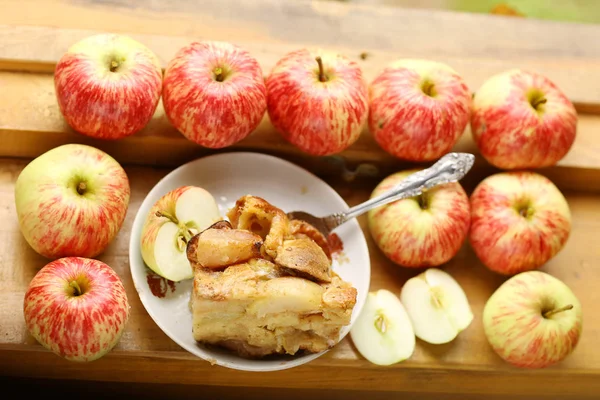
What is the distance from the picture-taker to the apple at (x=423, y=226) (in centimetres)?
129

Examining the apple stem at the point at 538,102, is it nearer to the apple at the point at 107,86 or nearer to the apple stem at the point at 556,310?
the apple stem at the point at 556,310

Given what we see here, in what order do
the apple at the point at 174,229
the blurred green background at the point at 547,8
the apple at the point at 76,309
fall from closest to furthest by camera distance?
1. the apple at the point at 76,309
2. the apple at the point at 174,229
3. the blurred green background at the point at 547,8

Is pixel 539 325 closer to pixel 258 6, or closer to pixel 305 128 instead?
pixel 305 128

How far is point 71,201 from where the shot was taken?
1.15 m

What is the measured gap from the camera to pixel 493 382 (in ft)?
4.45

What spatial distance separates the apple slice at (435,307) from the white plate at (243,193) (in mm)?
101

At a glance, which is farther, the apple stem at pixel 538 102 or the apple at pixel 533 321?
the apple stem at pixel 538 102

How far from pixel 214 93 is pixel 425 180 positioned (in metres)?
0.46

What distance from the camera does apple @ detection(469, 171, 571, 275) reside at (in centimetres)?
132

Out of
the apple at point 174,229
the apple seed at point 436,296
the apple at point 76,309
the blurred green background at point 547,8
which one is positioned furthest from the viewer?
the blurred green background at point 547,8

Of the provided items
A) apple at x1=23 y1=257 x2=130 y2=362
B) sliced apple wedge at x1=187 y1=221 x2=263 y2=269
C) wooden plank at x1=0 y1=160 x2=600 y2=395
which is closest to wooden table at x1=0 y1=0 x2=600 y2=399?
wooden plank at x1=0 y1=160 x2=600 y2=395

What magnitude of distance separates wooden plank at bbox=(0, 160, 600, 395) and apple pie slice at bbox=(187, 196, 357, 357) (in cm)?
12

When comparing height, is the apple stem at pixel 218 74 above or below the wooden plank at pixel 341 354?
above

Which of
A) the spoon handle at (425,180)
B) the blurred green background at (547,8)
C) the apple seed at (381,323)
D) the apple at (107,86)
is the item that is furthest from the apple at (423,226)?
the blurred green background at (547,8)
